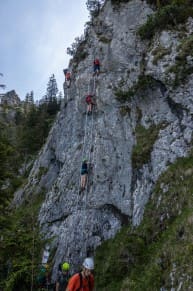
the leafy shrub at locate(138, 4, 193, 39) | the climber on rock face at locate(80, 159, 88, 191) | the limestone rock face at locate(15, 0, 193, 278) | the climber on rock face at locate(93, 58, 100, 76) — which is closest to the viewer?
the limestone rock face at locate(15, 0, 193, 278)

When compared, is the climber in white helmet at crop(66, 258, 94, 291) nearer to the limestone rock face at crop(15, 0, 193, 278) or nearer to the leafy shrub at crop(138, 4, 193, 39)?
the limestone rock face at crop(15, 0, 193, 278)

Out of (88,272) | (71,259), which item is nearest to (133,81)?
Answer: (71,259)

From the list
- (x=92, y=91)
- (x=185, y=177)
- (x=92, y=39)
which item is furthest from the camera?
(x=92, y=39)

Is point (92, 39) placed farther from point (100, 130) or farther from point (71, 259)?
point (71, 259)

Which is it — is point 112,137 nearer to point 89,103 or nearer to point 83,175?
point 83,175

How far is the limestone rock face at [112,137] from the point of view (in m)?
15.9

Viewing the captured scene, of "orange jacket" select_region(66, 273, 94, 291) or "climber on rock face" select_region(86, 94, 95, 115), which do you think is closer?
"orange jacket" select_region(66, 273, 94, 291)

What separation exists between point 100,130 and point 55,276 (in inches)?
358

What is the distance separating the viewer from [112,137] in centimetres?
1956

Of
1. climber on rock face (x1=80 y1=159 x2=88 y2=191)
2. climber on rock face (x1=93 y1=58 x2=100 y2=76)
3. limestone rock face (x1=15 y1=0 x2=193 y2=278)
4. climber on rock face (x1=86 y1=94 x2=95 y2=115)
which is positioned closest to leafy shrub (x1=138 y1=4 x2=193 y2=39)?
limestone rock face (x1=15 y1=0 x2=193 y2=278)

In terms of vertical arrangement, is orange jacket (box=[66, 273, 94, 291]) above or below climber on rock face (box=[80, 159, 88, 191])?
below

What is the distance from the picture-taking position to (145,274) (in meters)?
11.0

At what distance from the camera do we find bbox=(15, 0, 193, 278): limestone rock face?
1591 centimetres

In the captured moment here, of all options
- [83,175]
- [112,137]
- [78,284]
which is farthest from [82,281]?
[112,137]
